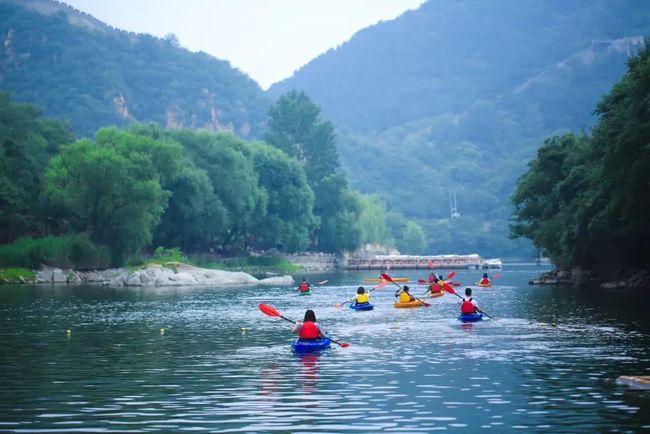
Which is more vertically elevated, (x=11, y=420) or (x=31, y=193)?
(x=31, y=193)

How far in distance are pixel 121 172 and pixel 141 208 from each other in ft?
13.5

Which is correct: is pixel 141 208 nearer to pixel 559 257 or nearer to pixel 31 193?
pixel 31 193

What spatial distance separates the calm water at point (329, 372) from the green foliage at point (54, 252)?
45668mm

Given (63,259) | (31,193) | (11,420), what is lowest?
(11,420)

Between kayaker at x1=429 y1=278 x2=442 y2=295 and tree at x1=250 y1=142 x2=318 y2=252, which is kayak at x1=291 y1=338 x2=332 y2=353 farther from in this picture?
tree at x1=250 y1=142 x2=318 y2=252

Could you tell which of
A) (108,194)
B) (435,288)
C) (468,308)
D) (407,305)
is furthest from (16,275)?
(468,308)

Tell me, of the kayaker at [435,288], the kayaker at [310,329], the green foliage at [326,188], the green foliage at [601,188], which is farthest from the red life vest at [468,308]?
the green foliage at [326,188]

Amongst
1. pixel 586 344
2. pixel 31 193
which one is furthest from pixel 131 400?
pixel 31 193

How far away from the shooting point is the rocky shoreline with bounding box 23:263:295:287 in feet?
342

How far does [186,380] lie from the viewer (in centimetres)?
3197

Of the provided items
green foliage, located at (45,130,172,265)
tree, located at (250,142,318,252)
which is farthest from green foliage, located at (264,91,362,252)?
green foliage, located at (45,130,172,265)

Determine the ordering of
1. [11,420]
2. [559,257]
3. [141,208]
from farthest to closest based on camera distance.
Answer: [141,208], [559,257], [11,420]

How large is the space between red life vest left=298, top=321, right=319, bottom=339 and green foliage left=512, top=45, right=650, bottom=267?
86.4ft

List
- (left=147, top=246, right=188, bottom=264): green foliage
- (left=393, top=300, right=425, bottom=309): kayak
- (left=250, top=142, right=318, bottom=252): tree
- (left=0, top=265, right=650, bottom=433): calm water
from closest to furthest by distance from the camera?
(left=0, top=265, right=650, bottom=433): calm water < (left=393, top=300, right=425, bottom=309): kayak < (left=147, top=246, right=188, bottom=264): green foliage < (left=250, top=142, right=318, bottom=252): tree
